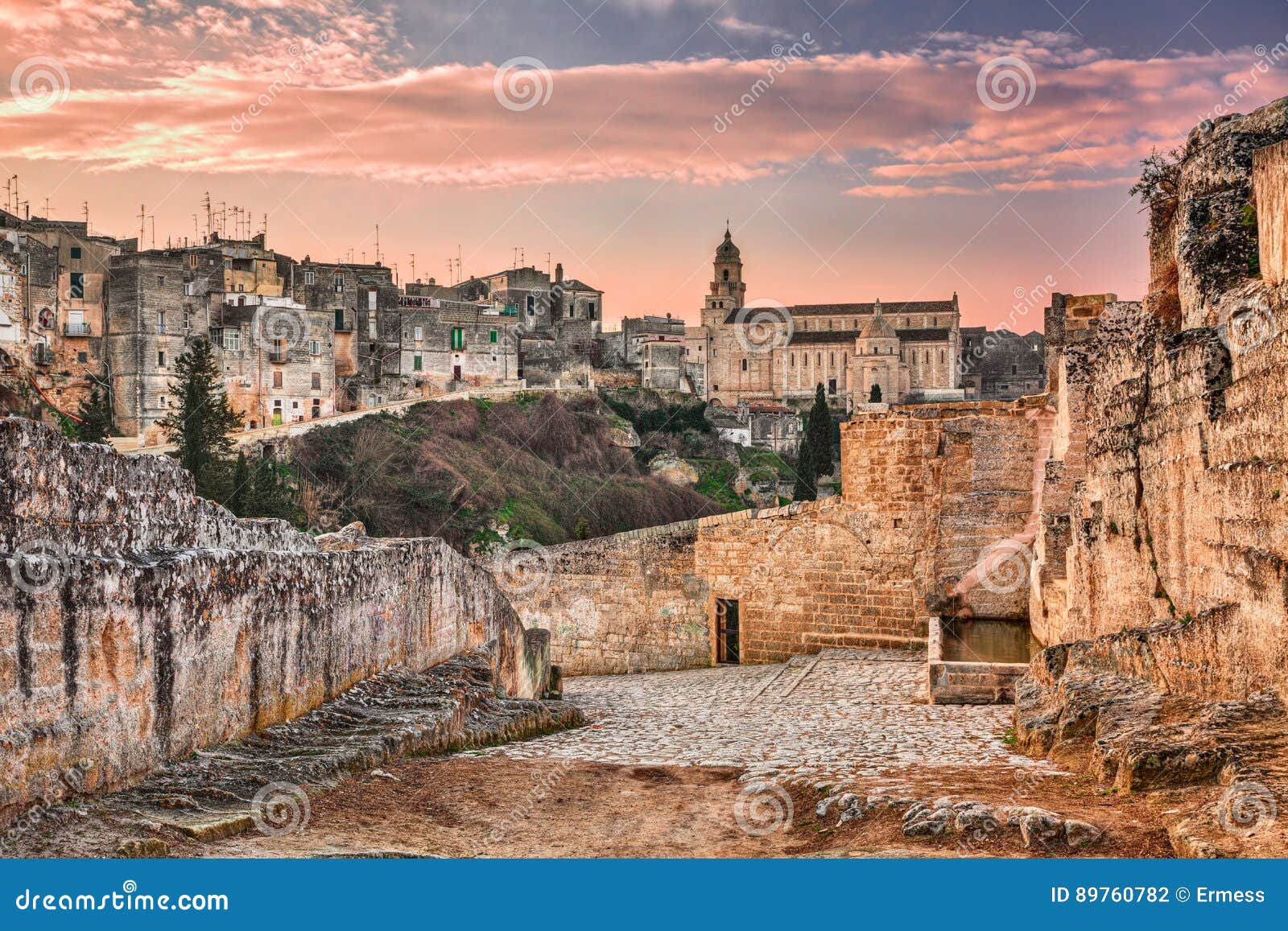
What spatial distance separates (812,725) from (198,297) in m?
53.4

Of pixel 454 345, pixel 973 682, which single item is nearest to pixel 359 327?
pixel 454 345

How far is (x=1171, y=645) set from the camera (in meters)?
7.57

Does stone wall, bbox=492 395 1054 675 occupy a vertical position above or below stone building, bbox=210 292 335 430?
below

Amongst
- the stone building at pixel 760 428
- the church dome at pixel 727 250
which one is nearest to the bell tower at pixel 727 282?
the church dome at pixel 727 250

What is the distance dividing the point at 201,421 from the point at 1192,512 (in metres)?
39.3

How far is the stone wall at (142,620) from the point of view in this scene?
545 cm

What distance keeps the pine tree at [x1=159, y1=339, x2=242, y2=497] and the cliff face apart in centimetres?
2929

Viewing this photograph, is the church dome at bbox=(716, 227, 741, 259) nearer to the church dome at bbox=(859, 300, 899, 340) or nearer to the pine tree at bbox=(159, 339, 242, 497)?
the church dome at bbox=(859, 300, 899, 340)

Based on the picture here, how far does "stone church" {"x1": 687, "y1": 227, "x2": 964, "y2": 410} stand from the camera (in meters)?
109

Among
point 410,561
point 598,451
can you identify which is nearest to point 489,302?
point 598,451

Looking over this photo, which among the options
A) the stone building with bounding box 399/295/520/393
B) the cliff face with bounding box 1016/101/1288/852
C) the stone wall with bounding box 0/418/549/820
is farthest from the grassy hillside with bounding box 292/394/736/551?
the stone wall with bounding box 0/418/549/820

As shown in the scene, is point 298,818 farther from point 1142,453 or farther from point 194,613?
point 1142,453

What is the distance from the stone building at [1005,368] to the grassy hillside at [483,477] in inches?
1650

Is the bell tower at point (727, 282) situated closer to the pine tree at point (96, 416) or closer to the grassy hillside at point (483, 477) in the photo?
the grassy hillside at point (483, 477)
